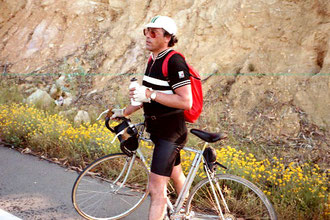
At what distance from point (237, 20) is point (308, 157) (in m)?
3.78

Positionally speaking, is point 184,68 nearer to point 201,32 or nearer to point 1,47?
point 201,32

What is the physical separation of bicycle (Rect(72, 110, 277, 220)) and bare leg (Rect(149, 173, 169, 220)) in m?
0.20

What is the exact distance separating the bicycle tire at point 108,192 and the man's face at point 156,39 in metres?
1.22

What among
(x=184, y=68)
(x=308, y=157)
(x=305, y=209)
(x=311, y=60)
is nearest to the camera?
(x=184, y=68)

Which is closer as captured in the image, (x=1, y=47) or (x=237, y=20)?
(x=237, y=20)


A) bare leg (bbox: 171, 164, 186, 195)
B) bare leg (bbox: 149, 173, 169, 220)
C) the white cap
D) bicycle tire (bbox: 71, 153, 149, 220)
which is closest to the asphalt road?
bicycle tire (bbox: 71, 153, 149, 220)

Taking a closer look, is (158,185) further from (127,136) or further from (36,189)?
(36,189)

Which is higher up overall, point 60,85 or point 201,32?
point 201,32

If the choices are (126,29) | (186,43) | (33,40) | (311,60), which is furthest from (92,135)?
(33,40)

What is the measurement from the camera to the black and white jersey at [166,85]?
8.47 ft

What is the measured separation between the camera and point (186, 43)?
8305 mm

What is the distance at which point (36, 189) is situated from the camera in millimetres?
4184

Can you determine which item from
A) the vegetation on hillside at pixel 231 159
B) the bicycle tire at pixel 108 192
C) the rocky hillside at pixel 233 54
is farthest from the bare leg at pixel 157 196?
the rocky hillside at pixel 233 54

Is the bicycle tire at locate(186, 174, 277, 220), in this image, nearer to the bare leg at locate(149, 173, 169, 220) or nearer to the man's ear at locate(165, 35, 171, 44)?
the bare leg at locate(149, 173, 169, 220)
